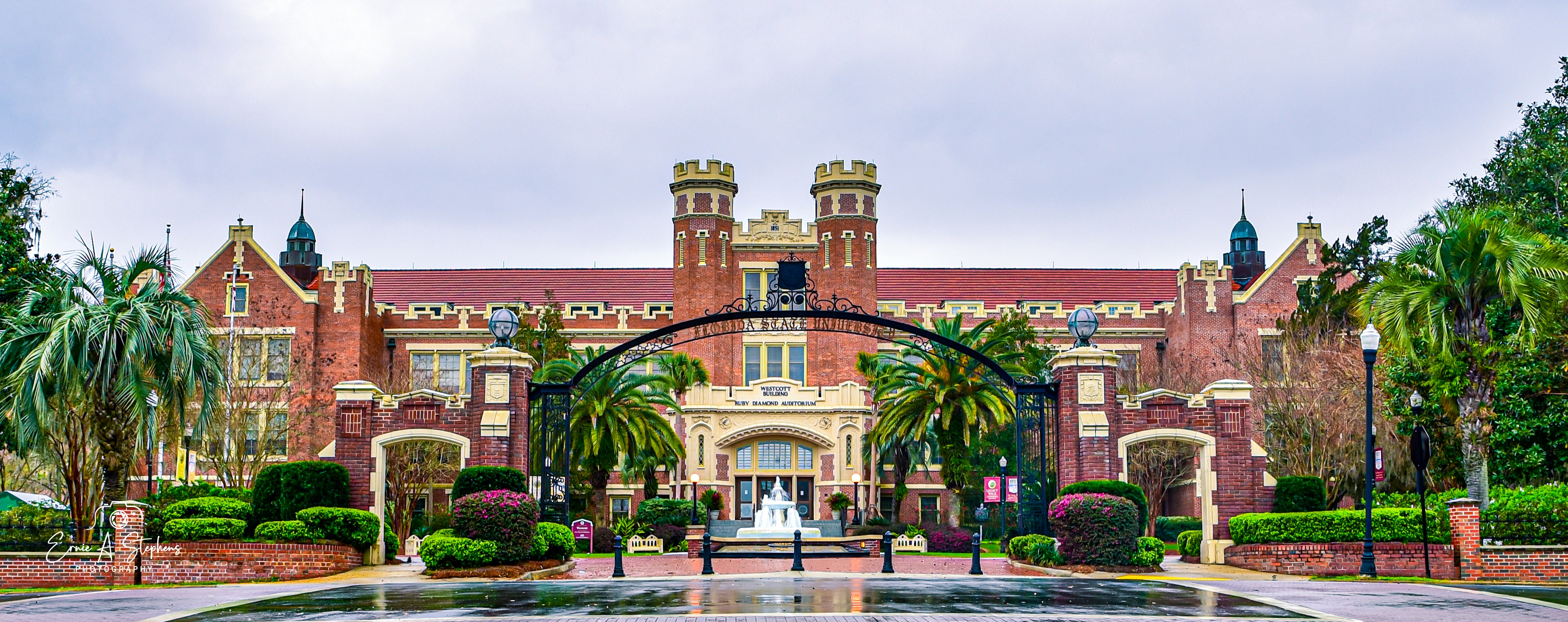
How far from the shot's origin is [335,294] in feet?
177

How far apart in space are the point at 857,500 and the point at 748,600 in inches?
1177

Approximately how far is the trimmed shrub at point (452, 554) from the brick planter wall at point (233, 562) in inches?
101

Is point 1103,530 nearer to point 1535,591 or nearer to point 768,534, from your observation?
point 1535,591

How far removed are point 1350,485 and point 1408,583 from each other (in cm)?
→ 1712

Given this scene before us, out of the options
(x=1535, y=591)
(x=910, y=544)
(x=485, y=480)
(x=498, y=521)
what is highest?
(x=485, y=480)

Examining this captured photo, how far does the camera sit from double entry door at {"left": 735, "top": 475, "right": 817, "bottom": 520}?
51.4m

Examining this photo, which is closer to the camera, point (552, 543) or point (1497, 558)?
point (1497, 558)

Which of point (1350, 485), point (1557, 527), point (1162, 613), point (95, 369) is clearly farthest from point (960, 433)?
point (1162, 613)

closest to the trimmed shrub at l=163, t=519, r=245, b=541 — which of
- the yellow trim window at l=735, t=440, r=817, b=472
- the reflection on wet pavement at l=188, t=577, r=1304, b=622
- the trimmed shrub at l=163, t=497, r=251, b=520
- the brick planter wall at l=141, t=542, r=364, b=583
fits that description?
the brick planter wall at l=141, t=542, r=364, b=583

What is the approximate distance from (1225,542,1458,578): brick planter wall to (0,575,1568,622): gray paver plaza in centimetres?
398

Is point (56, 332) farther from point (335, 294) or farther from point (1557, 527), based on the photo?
point (335, 294)

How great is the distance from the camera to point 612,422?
131 feet

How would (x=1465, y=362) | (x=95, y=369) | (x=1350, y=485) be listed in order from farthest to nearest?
(x=1350, y=485) < (x=1465, y=362) < (x=95, y=369)

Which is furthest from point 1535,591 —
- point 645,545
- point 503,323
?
point 645,545
